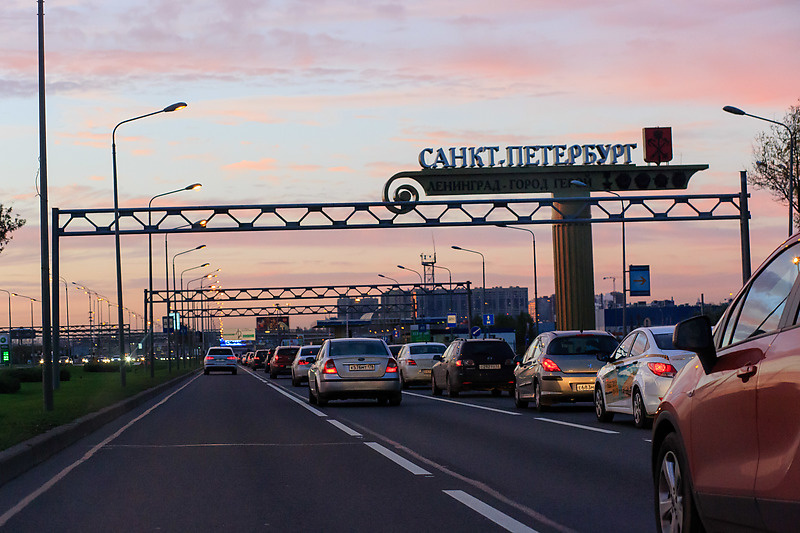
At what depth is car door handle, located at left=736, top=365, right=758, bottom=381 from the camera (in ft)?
17.0

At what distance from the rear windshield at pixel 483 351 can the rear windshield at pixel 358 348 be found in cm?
379

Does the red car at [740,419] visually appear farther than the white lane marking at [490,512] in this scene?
No

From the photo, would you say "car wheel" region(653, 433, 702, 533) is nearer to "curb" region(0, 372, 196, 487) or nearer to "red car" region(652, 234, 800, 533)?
"red car" region(652, 234, 800, 533)

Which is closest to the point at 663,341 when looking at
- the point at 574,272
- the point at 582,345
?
the point at 582,345

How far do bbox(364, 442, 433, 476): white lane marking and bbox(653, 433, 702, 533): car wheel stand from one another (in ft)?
18.5

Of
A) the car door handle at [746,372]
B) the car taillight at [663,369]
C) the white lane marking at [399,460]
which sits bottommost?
the white lane marking at [399,460]

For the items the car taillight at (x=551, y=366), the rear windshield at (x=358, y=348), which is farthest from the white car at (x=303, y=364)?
the car taillight at (x=551, y=366)

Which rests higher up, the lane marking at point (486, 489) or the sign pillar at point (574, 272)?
the sign pillar at point (574, 272)

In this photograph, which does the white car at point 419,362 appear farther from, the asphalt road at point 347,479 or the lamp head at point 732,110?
the asphalt road at point 347,479

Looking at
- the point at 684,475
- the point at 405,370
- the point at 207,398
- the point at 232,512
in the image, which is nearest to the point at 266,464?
the point at 232,512

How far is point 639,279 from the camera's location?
171 ft

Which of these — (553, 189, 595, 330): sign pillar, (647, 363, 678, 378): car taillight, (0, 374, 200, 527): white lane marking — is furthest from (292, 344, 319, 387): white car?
(647, 363, 678, 378): car taillight

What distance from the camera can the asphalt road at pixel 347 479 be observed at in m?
8.95

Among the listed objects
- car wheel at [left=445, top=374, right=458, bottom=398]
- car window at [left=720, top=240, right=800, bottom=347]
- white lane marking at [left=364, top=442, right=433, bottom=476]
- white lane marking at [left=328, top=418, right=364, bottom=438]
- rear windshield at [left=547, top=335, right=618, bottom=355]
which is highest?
car window at [left=720, top=240, right=800, bottom=347]
